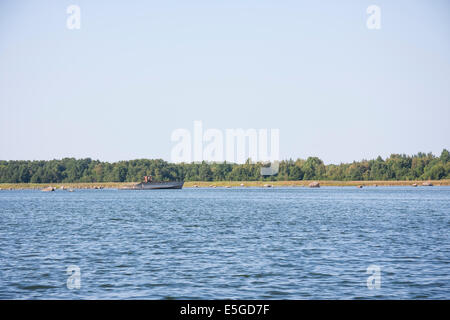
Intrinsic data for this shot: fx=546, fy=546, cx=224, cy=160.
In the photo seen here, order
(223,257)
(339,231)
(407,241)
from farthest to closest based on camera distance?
(339,231) < (407,241) < (223,257)

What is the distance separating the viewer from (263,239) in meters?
49.6

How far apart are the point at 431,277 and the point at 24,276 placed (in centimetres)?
2252

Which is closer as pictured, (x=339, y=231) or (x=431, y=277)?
(x=431, y=277)

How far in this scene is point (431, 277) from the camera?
97.9 feet

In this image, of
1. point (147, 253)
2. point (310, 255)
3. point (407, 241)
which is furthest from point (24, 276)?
point (407, 241)

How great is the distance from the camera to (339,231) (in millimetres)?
57312

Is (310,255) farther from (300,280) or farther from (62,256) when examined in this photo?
(62,256)

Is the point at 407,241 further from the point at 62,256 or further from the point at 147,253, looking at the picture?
the point at 62,256
